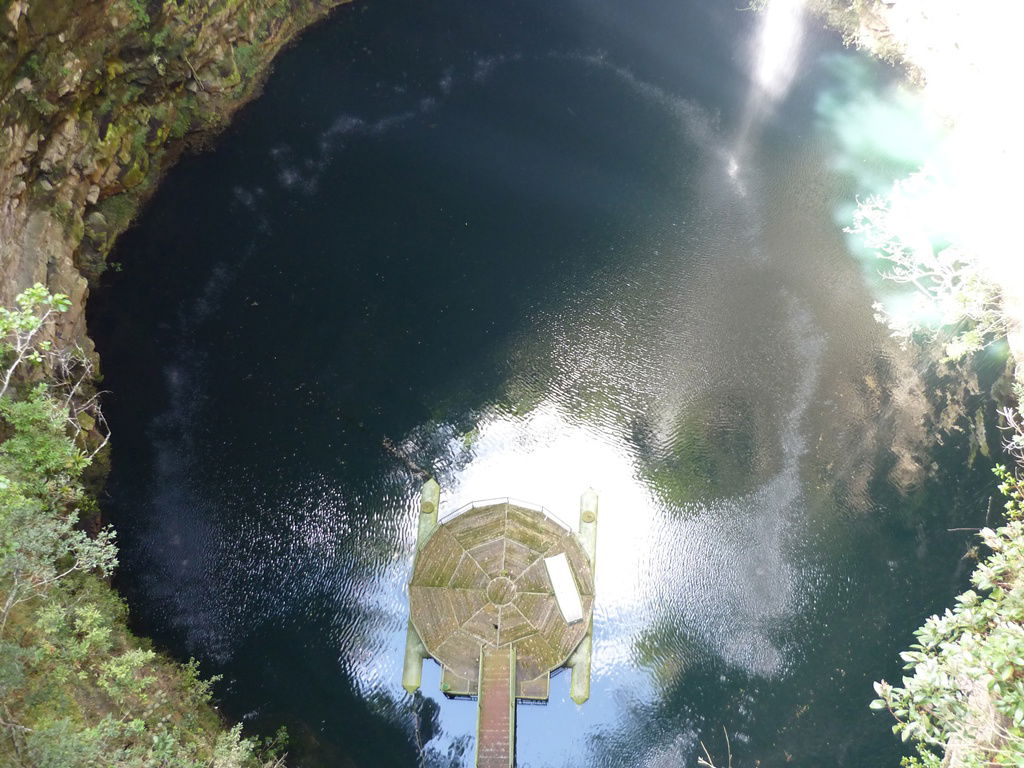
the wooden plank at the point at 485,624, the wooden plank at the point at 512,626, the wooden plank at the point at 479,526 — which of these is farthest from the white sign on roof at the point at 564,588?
the wooden plank at the point at 485,624

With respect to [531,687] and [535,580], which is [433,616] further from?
[531,687]

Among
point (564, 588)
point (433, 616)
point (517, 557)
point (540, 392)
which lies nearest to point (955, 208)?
point (540, 392)

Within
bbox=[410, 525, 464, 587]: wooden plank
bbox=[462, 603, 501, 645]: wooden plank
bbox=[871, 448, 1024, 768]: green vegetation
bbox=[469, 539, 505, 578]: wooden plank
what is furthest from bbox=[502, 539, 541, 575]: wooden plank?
bbox=[871, 448, 1024, 768]: green vegetation

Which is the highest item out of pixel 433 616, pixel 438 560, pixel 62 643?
pixel 438 560

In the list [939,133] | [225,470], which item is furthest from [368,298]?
[939,133]

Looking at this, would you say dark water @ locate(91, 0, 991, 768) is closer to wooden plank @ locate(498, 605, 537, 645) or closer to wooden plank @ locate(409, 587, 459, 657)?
wooden plank @ locate(409, 587, 459, 657)

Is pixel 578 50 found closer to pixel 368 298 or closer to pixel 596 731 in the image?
pixel 368 298

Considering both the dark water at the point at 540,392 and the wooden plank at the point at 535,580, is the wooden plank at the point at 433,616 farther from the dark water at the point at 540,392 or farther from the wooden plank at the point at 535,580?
the wooden plank at the point at 535,580
